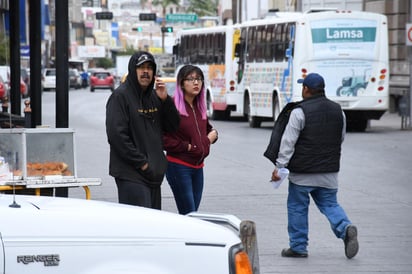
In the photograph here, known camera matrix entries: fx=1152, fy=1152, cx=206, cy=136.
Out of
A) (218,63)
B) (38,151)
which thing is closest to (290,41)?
(218,63)

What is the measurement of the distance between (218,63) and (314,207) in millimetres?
24294

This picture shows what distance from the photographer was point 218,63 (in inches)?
1512

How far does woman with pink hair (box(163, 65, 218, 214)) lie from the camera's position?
984cm

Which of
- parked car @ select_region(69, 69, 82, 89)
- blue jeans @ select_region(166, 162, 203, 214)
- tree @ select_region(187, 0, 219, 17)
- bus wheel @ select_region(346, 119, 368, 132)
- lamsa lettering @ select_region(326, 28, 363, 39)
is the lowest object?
parked car @ select_region(69, 69, 82, 89)

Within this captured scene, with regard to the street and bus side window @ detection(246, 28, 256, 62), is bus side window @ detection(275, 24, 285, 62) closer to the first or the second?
bus side window @ detection(246, 28, 256, 62)

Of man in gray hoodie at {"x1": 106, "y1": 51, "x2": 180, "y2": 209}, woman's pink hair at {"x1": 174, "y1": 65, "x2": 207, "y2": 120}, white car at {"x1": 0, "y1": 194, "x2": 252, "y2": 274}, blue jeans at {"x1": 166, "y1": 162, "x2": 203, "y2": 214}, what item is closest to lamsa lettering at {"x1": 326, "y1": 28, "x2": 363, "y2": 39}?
woman's pink hair at {"x1": 174, "y1": 65, "x2": 207, "y2": 120}

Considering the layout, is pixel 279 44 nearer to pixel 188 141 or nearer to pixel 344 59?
pixel 344 59

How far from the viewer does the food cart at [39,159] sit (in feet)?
30.3

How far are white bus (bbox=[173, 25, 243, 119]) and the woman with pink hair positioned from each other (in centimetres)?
2567

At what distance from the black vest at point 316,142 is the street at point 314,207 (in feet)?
2.81

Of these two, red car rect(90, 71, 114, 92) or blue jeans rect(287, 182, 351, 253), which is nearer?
blue jeans rect(287, 182, 351, 253)

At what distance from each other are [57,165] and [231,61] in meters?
27.6

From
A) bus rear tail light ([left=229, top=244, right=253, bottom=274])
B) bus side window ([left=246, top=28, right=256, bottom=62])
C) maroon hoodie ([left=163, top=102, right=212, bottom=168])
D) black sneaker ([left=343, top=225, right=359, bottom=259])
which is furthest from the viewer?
bus side window ([left=246, top=28, right=256, bottom=62])

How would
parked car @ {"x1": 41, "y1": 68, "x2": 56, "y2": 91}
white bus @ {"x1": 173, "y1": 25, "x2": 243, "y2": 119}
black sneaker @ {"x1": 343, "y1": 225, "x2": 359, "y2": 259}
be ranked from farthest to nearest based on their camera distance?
parked car @ {"x1": 41, "y1": 68, "x2": 56, "y2": 91} < white bus @ {"x1": 173, "y1": 25, "x2": 243, "y2": 119} < black sneaker @ {"x1": 343, "y1": 225, "x2": 359, "y2": 259}
